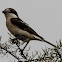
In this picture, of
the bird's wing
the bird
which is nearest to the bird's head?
the bird

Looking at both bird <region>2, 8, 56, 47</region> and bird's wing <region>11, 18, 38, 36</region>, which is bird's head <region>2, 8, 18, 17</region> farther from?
bird's wing <region>11, 18, 38, 36</region>

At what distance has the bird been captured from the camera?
506 cm

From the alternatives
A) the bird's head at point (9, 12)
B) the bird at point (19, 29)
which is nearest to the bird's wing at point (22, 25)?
the bird at point (19, 29)

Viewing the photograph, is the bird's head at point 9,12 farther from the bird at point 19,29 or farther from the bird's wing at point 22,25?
the bird's wing at point 22,25

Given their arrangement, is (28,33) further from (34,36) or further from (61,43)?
(61,43)

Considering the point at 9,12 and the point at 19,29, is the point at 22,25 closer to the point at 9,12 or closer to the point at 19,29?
the point at 19,29

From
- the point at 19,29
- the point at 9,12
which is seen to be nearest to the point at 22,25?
the point at 19,29

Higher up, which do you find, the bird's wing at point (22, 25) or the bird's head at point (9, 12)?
the bird's head at point (9, 12)

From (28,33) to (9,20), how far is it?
2.83 feet

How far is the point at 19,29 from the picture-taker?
212 inches

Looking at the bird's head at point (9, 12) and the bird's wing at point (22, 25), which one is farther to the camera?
the bird's head at point (9, 12)

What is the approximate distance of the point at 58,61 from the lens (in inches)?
102

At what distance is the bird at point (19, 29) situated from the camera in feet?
16.6

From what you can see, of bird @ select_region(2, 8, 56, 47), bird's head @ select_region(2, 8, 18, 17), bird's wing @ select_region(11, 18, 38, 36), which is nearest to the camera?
bird @ select_region(2, 8, 56, 47)
